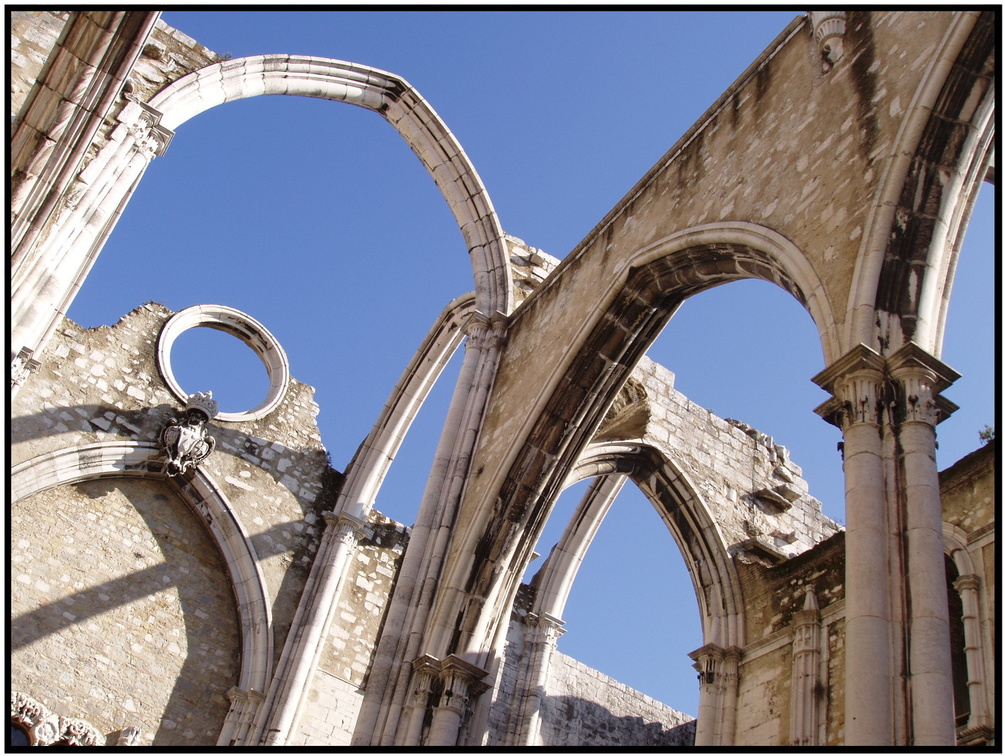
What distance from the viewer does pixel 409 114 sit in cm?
1087

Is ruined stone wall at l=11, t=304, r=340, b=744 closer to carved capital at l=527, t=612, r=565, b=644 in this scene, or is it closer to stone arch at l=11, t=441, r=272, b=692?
stone arch at l=11, t=441, r=272, b=692

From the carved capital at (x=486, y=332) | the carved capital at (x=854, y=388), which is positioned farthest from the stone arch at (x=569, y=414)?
the carved capital at (x=854, y=388)

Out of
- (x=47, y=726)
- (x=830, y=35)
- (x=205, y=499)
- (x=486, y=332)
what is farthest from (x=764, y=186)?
(x=47, y=726)

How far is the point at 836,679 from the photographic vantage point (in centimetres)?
833

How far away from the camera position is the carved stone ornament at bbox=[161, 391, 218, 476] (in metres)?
10.5

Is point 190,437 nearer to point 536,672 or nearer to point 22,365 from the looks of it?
point 22,365

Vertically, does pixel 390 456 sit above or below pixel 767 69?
below

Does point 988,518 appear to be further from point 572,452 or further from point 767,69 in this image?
point 767,69

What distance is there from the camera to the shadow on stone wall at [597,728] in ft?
41.2

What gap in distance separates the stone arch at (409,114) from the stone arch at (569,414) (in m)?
2.00

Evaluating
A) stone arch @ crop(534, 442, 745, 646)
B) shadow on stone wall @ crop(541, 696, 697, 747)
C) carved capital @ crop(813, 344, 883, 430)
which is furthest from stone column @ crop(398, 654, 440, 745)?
shadow on stone wall @ crop(541, 696, 697, 747)

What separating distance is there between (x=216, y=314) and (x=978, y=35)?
8664 millimetres

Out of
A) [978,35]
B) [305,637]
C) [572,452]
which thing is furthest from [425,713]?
[978,35]

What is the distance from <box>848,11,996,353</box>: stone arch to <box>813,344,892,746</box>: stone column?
12.9 inches
